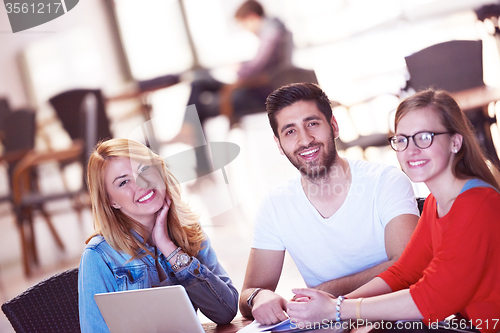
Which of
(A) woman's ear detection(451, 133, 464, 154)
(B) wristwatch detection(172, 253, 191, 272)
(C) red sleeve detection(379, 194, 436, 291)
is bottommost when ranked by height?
(C) red sleeve detection(379, 194, 436, 291)

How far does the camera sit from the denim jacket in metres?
1.53

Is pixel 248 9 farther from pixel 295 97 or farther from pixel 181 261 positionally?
pixel 181 261

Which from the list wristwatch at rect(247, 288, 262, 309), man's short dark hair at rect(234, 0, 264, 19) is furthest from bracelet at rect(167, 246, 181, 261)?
man's short dark hair at rect(234, 0, 264, 19)

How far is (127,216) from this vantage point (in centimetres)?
181

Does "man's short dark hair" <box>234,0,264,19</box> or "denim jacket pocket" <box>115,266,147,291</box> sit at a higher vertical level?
"man's short dark hair" <box>234,0,264,19</box>

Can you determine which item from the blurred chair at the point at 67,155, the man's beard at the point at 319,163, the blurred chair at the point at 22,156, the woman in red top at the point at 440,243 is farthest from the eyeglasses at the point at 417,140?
the blurred chair at the point at 22,156

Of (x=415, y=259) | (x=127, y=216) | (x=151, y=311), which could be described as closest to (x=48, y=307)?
(x=127, y=216)

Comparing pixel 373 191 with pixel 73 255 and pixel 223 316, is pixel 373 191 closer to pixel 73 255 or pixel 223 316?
pixel 223 316

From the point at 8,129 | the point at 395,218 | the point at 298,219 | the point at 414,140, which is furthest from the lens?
the point at 8,129

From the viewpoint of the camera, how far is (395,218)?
1550 millimetres

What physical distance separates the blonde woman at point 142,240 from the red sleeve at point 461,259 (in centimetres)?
69

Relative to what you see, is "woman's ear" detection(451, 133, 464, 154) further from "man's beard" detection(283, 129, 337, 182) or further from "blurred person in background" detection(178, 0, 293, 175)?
"blurred person in background" detection(178, 0, 293, 175)

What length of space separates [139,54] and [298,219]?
3244mm

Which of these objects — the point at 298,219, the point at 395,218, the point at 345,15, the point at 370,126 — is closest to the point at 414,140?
the point at 395,218
